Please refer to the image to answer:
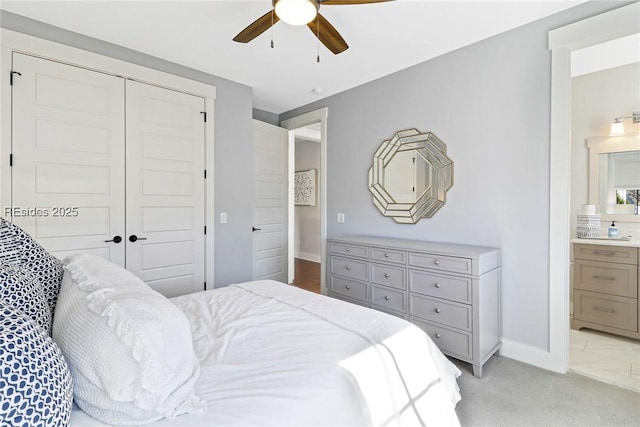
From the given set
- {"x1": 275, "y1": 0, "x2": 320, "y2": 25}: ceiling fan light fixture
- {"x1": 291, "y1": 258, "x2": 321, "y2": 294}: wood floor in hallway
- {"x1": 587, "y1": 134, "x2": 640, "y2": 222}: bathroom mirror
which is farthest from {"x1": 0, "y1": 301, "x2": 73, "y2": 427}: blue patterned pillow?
{"x1": 587, "y1": 134, "x2": 640, "y2": 222}: bathroom mirror

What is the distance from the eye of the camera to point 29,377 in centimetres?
68

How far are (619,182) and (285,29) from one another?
374 cm

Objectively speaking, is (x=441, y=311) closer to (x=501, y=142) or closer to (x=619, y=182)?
(x=501, y=142)

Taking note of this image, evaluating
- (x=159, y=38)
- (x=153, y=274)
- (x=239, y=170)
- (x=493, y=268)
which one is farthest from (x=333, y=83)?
(x=153, y=274)

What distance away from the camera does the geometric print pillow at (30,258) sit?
44.2 inches

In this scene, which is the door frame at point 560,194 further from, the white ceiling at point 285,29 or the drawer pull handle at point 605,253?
the drawer pull handle at point 605,253

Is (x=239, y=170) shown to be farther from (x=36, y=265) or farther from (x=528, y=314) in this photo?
(x=528, y=314)

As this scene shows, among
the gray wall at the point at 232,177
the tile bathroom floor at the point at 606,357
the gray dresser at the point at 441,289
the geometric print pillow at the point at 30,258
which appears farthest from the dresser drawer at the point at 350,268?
the geometric print pillow at the point at 30,258

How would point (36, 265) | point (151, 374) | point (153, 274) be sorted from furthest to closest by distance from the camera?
point (153, 274) < point (36, 265) < point (151, 374)

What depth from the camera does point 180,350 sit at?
3.22 feet

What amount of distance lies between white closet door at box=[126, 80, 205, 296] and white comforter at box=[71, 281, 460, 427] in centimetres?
146

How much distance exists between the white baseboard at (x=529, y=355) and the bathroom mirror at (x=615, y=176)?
2.00m

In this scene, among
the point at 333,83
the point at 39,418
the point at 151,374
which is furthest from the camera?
the point at 333,83

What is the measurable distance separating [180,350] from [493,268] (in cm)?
229
